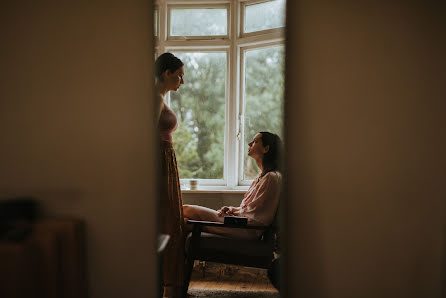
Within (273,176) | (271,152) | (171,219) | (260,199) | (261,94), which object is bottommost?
(171,219)

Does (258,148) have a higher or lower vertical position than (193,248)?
higher

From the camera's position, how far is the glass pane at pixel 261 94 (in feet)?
7.88

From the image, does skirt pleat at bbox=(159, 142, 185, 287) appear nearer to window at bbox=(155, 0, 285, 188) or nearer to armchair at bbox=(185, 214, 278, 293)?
armchair at bbox=(185, 214, 278, 293)

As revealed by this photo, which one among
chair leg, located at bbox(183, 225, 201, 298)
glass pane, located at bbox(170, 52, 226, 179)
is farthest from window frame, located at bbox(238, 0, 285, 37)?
chair leg, located at bbox(183, 225, 201, 298)

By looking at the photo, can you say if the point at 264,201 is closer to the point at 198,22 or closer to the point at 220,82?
the point at 220,82

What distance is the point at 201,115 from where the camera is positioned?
2.68 m

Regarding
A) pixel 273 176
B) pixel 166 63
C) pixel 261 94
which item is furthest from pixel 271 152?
pixel 166 63
